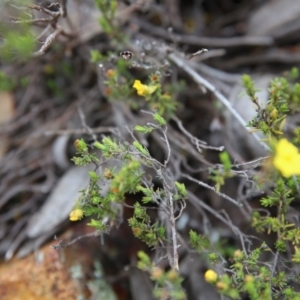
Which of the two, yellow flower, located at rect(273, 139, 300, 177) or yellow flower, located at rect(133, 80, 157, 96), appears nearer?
yellow flower, located at rect(273, 139, 300, 177)

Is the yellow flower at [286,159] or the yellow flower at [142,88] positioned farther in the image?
the yellow flower at [142,88]

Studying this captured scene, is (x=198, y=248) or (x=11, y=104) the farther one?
(x=11, y=104)

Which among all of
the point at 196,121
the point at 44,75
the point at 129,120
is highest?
the point at 44,75

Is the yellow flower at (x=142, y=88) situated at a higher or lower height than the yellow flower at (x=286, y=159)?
higher

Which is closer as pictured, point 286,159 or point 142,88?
point 286,159

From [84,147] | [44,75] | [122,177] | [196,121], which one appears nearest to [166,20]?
[196,121]

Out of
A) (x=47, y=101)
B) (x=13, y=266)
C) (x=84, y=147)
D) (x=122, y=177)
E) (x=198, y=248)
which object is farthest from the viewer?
(x=47, y=101)

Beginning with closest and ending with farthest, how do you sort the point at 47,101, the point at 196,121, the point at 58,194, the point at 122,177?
the point at 122,177 < the point at 58,194 < the point at 196,121 < the point at 47,101

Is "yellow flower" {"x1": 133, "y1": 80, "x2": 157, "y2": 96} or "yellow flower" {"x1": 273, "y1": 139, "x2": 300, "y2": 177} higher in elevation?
"yellow flower" {"x1": 133, "y1": 80, "x2": 157, "y2": 96}

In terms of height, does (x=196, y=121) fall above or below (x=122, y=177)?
below

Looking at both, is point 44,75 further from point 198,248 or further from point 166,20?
point 198,248

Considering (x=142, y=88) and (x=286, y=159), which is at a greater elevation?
(x=142, y=88)
